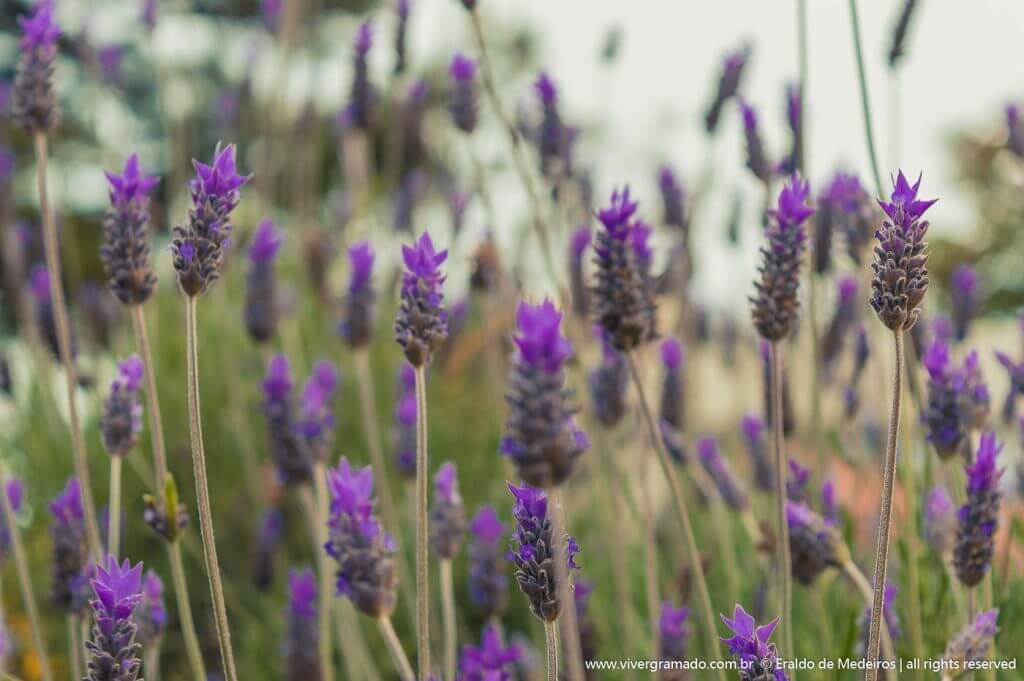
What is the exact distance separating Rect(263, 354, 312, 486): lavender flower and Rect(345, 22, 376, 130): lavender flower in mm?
819

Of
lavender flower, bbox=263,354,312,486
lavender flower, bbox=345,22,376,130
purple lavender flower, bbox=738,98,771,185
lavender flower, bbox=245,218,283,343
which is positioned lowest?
lavender flower, bbox=263,354,312,486

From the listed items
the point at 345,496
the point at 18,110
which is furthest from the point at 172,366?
the point at 345,496

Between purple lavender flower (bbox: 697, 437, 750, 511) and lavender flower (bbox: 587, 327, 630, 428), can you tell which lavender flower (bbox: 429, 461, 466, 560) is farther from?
purple lavender flower (bbox: 697, 437, 750, 511)

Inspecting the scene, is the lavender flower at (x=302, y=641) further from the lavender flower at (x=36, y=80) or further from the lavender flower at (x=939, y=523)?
the lavender flower at (x=939, y=523)

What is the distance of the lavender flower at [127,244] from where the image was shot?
138 cm

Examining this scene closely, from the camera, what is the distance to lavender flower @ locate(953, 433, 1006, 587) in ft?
4.40

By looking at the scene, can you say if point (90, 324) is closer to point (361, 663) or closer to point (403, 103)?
point (403, 103)

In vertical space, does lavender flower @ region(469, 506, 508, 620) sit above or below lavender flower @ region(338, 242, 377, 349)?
below

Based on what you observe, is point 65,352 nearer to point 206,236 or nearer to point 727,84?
point 206,236

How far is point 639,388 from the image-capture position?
4.07ft

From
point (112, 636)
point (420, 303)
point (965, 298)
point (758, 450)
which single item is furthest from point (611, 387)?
point (965, 298)

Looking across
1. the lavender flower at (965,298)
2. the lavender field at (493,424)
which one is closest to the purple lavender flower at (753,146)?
the lavender field at (493,424)

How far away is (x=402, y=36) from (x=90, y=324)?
81.7 inches

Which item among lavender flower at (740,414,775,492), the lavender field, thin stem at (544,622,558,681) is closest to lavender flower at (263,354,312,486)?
the lavender field
